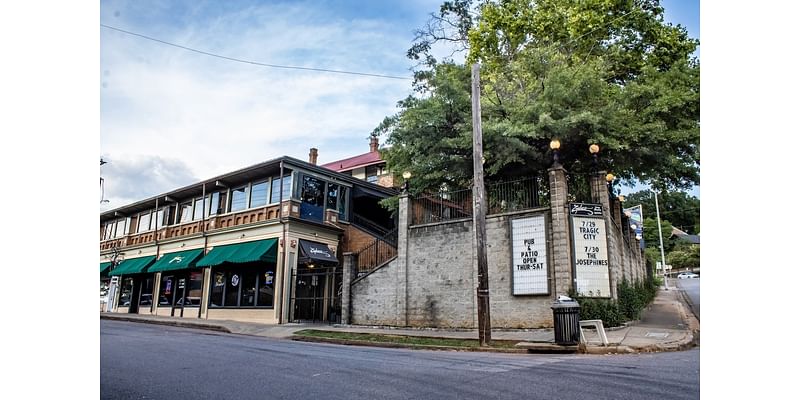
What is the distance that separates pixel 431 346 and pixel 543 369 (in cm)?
495

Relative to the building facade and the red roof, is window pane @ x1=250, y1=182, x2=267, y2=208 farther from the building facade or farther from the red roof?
the red roof

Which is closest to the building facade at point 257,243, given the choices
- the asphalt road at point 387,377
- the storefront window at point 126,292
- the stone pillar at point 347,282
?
the storefront window at point 126,292

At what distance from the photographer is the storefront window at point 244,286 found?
69.3ft

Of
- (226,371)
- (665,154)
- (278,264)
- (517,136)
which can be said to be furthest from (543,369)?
(278,264)

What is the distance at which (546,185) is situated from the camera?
15578mm

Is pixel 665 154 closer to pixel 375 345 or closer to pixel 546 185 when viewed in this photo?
pixel 546 185

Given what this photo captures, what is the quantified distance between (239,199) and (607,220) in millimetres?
16695

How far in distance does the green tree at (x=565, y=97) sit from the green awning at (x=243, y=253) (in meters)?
6.54

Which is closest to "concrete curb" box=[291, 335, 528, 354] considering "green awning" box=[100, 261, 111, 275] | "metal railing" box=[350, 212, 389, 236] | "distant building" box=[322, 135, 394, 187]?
"metal railing" box=[350, 212, 389, 236]

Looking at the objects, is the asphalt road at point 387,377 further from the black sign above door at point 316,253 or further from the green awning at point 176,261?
the green awning at point 176,261

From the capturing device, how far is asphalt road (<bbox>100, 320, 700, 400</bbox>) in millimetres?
5152

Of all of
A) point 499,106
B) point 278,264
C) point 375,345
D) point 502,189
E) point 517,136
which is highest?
point 499,106

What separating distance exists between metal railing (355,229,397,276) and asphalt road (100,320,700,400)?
9684mm

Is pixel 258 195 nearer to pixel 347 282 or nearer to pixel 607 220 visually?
pixel 347 282
